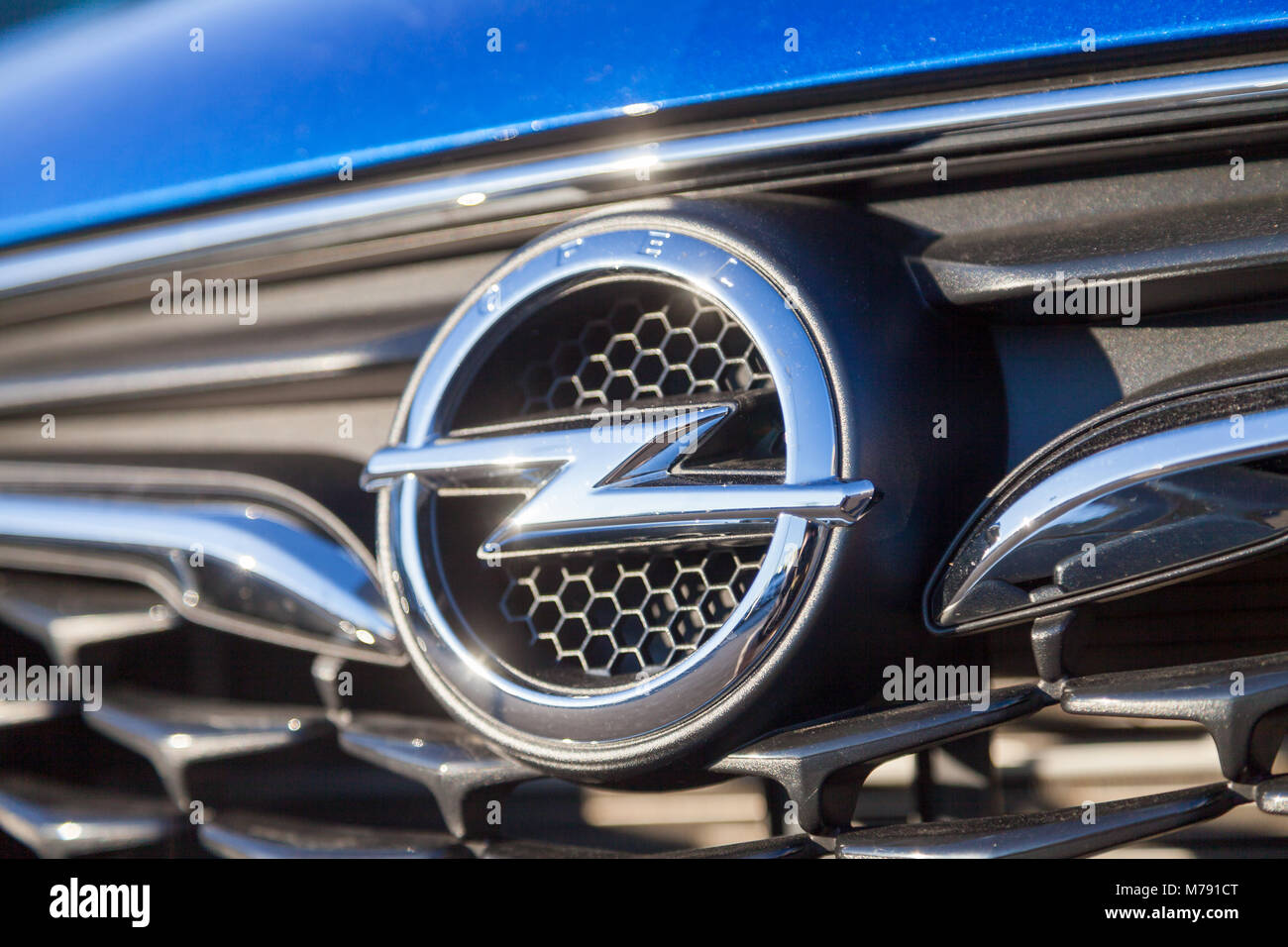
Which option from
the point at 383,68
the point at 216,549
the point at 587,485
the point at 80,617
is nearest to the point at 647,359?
the point at 587,485

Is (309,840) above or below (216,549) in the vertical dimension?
below

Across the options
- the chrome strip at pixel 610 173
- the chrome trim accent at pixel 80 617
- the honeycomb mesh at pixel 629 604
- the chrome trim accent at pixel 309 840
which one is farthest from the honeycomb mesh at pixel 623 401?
the chrome trim accent at pixel 80 617

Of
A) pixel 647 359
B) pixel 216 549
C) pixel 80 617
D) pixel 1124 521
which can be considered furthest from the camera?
pixel 80 617

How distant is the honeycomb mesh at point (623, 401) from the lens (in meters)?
1.03

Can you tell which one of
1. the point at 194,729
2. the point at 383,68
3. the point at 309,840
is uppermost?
the point at 383,68

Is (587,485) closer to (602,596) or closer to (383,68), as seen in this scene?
(602,596)

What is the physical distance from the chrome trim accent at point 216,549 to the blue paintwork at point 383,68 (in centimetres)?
31

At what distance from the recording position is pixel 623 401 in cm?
106

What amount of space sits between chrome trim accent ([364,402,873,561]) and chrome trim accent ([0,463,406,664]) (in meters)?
0.21

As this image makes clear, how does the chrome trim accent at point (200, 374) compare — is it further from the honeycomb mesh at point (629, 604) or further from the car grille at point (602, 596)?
the honeycomb mesh at point (629, 604)

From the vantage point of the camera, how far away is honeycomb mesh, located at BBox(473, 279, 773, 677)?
1.03 metres

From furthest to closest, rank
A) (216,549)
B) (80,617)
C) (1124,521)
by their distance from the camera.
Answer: (80,617) < (216,549) < (1124,521)

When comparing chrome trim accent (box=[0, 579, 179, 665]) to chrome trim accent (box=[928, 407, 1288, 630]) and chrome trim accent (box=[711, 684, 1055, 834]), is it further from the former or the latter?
chrome trim accent (box=[928, 407, 1288, 630])

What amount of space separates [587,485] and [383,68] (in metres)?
0.48
